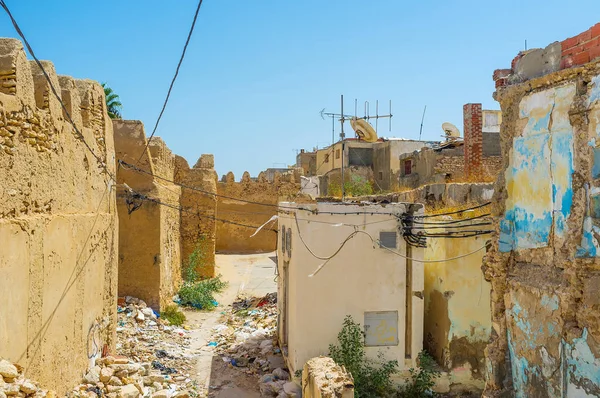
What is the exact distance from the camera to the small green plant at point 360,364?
28.6 ft

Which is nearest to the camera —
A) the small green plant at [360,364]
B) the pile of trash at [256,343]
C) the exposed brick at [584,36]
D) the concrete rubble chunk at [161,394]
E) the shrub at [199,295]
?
the exposed brick at [584,36]

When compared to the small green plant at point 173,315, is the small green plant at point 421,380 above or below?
A: below

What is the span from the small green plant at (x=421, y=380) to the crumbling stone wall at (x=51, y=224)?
5496 millimetres

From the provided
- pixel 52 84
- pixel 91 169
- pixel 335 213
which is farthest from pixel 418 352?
pixel 52 84

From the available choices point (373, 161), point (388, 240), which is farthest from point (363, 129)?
point (388, 240)

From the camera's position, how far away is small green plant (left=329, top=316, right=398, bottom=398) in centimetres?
871

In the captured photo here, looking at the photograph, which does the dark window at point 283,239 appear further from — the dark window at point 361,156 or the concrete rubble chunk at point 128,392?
the dark window at point 361,156

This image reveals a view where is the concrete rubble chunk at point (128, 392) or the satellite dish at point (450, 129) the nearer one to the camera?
the concrete rubble chunk at point (128, 392)

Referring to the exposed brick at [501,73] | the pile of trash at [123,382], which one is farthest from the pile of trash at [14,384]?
the exposed brick at [501,73]

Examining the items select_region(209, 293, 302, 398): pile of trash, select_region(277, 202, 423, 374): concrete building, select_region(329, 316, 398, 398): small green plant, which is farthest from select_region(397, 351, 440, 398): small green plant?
select_region(209, 293, 302, 398): pile of trash

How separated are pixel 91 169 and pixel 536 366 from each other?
6.45m

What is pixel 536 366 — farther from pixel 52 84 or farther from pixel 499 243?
pixel 52 84

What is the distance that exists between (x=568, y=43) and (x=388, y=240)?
5635mm

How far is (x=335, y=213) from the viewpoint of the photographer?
9156 millimetres
